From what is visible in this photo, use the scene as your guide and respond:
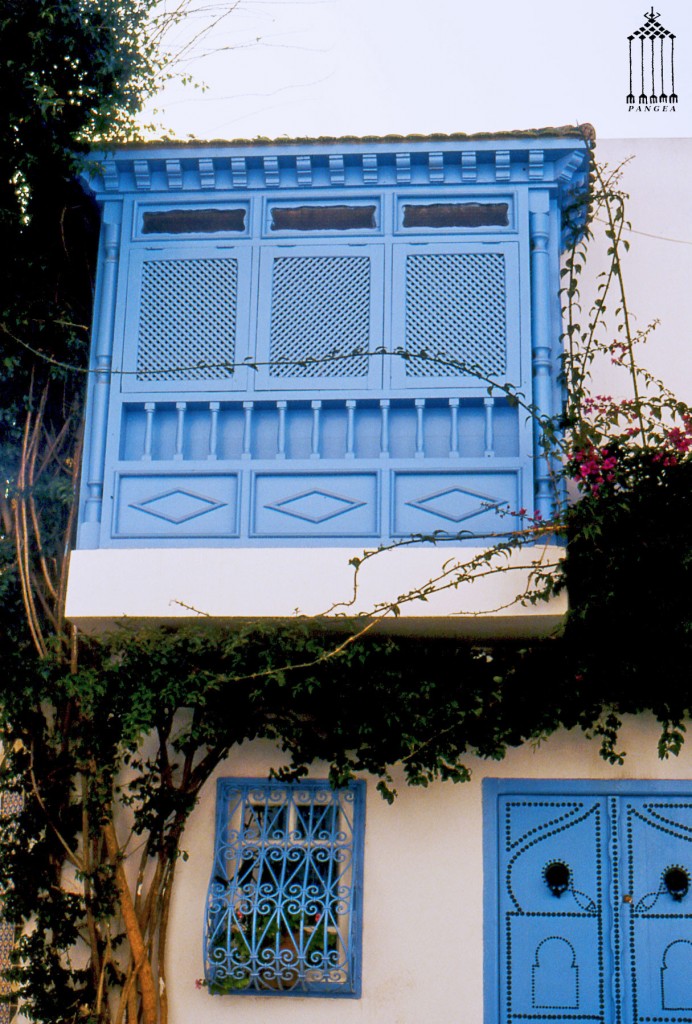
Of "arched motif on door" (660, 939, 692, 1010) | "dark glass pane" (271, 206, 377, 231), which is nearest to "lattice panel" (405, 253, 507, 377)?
"dark glass pane" (271, 206, 377, 231)

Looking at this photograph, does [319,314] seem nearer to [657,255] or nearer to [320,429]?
[320,429]

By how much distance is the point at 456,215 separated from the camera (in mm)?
7117

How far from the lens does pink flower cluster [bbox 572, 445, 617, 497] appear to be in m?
6.37

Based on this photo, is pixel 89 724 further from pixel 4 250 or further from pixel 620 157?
pixel 620 157

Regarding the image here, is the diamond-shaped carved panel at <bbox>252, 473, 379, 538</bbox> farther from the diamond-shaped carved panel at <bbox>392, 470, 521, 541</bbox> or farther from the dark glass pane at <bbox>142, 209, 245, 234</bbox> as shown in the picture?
the dark glass pane at <bbox>142, 209, 245, 234</bbox>

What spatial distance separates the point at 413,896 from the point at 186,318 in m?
3.73

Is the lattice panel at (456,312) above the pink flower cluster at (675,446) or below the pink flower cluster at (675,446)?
above

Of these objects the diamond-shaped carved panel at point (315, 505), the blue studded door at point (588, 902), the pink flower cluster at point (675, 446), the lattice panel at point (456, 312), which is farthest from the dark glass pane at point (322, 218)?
the blue studded door at point (588, 902)

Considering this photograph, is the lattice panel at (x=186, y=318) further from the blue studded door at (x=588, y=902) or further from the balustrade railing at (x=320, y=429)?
the blue studded door at (x=588, y=902)

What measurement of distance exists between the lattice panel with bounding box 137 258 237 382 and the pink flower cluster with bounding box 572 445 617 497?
2133mm

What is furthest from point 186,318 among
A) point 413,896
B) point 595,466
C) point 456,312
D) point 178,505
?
point 413,896

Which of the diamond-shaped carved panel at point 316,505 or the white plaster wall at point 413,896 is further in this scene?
the white plaster wall at point 413,896

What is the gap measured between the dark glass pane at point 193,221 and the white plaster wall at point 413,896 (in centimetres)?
323

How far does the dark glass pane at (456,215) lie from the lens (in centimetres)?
709
